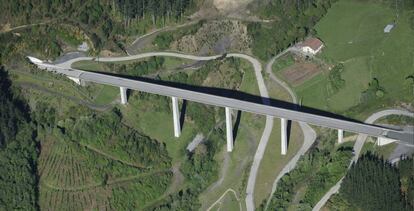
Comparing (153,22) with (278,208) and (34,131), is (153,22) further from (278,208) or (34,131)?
(278,208)

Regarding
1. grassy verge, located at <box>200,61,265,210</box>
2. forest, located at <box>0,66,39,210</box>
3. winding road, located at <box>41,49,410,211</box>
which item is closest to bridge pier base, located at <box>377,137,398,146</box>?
winding road, located at <box>41,49,410,211</box>

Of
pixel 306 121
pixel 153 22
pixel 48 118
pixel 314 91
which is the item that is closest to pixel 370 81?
pixel 314 91

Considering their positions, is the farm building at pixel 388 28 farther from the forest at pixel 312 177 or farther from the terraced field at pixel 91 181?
the terraced field at pixel 91 181

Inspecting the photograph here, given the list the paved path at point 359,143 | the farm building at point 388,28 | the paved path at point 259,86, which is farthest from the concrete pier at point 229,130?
the farm building at point 388,28

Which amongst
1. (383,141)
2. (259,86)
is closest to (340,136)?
(383,141)

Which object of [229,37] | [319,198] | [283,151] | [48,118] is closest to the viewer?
[319,198]
